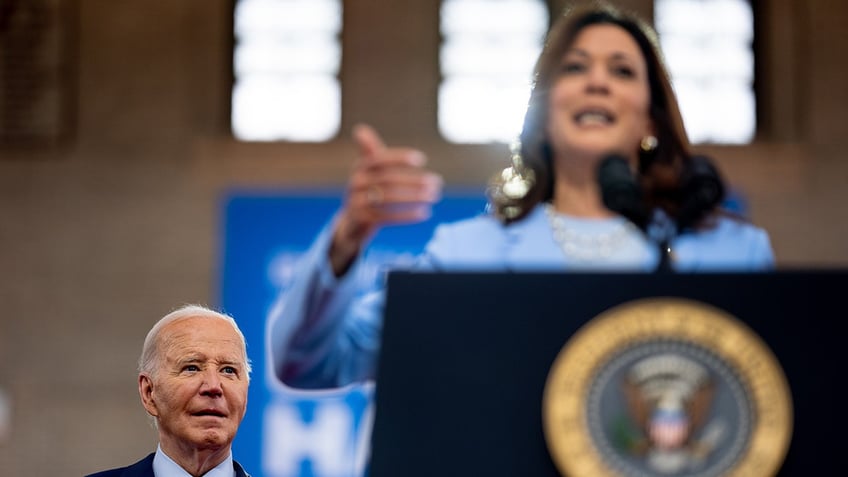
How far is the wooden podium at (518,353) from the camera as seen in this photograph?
1458mm

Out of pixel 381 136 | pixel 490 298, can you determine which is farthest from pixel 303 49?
pixel 490 298

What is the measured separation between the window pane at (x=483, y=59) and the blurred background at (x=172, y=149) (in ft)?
0.09

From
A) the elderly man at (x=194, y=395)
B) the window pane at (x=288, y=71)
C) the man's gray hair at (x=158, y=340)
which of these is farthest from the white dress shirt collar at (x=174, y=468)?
the window pane at (x=288, y=71)

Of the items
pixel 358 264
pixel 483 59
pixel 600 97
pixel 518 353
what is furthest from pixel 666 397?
pixel 483 59

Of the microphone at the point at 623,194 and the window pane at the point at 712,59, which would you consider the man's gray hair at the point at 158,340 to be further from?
the window pane at the point at 712,59

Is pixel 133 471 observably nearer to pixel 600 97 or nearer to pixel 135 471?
pixel 135 471

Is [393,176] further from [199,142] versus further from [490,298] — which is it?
[199,142]

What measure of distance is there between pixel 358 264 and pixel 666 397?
0.58 meters

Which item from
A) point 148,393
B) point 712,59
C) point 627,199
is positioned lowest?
point 148,393

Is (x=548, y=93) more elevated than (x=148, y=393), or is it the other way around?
(x=548, y=93)

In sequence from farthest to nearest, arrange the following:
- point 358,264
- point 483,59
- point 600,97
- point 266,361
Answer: point 483,59 → point 266,361 → point 600,97 → point 358,264

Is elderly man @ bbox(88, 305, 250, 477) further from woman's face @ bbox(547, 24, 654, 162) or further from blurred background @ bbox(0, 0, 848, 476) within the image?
blurred background @ bbox(0, 0, 848, 476)

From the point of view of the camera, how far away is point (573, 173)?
247cm

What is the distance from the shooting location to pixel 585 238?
2477 millimetres
